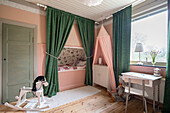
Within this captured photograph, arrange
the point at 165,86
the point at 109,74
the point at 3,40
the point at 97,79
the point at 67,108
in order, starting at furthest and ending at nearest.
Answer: the point at 97,79, the point at 109,74, the point at 3,40, the point at 67,108, the point at 165,86

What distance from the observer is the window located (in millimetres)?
2117

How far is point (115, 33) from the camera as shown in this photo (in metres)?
2.90

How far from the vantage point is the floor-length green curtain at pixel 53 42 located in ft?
8.61

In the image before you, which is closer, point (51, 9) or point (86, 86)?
point (51, 9)

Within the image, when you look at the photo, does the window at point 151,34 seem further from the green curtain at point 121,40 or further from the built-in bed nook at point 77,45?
the green curtain at point 121,40

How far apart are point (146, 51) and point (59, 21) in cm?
277

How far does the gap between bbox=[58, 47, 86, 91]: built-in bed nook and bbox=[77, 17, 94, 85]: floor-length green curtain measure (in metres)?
0.20

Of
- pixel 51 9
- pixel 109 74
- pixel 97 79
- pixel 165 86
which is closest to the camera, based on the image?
pixel 165 86

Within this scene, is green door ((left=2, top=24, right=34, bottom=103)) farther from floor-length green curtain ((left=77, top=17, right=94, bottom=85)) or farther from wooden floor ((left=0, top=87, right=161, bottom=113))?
floor-length green curtain ((left=77, top=17, right=94, bottom=85))

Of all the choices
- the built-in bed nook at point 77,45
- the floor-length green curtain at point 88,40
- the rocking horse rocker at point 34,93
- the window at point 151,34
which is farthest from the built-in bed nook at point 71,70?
the window at point 151,34

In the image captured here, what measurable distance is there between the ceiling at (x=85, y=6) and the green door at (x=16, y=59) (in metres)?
0.99

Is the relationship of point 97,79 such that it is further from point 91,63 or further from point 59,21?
point 59,21

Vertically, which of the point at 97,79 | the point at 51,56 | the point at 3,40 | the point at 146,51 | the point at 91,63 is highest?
the point at 3,40

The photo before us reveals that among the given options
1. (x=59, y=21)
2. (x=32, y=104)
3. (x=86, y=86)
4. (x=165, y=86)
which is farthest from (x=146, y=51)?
(x=32, y=104)
